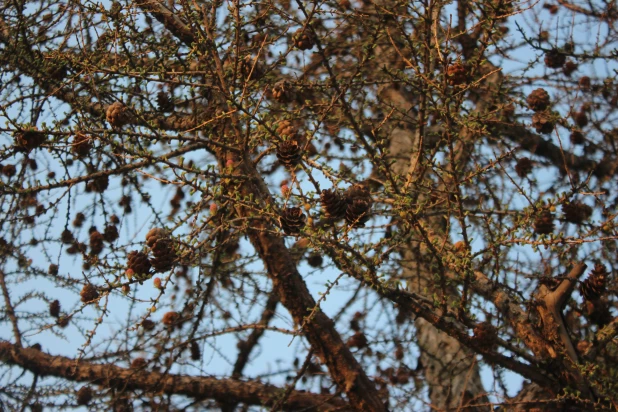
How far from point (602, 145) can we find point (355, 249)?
339 centimetres

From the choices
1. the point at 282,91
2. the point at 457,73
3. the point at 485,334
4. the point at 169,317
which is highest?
the point at 282,91

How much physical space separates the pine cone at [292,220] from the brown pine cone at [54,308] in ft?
8.02

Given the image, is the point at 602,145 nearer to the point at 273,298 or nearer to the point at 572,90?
the point at 572,90

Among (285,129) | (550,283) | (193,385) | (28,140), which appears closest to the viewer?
(285,129)

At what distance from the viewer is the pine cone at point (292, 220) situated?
7.12ft

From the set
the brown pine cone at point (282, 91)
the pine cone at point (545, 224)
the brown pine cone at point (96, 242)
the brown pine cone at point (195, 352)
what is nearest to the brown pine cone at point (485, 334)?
the pine cone at point (545, 224)

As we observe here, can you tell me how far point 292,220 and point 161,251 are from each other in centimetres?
43

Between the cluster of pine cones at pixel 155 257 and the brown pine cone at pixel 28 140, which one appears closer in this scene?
the cluster of pine cones at pixel 155 257

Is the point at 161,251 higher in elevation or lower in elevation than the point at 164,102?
lower

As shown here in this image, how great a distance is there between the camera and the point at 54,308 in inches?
162

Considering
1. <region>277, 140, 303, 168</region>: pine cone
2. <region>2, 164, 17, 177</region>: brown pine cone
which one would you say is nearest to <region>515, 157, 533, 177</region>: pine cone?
<region>277, 140, 303, 168</region>: pine cone

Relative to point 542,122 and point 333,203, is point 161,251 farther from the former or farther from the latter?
point 542,122

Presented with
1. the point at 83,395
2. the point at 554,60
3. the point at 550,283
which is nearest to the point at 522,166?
the point at 554,60

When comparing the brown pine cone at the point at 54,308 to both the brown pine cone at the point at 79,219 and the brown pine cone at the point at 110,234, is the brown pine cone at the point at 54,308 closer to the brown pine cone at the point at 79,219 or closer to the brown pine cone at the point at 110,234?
the brown pine cone at the point at 79,219
